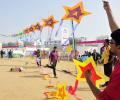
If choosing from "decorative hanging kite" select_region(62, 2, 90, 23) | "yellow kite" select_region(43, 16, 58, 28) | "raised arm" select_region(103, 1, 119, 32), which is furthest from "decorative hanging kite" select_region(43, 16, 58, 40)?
"raised arm" select_region(103, 1, 119, 32)

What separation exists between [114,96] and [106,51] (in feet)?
32.2

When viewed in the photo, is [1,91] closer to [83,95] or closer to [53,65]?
[83,95]

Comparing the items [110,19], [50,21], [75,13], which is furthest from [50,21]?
[110,19]

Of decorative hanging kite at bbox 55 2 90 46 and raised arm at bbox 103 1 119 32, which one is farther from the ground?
decorative hanging kite at bbox 55 2 90 46

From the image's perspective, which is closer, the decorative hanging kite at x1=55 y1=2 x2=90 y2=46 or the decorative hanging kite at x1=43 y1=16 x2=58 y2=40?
the decorative hanging kite at x1=55 y1=2 x2=90 y2=46

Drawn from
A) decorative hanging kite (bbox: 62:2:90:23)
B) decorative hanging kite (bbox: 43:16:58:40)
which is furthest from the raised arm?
decorative hanging kite (bbox: 43:16:58:40)

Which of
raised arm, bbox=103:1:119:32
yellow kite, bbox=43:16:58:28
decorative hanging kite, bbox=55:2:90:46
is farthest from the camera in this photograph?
yellow kite, bbox=43:16:58:28

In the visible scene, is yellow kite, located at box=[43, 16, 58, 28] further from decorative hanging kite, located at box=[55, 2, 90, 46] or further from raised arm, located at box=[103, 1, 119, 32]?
raised arm, located at box=[103, 1, 119, 32]

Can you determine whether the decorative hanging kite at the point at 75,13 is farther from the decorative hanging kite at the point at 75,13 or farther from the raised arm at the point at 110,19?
the raised arm at the point at 110,19

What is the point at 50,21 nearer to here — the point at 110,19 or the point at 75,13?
the point at 75,13

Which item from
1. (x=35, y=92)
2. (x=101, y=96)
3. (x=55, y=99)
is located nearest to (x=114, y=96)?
(x=101, y=96)

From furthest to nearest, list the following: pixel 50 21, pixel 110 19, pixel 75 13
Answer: pixel 50 21
pixel 75 13
pixel 110 19

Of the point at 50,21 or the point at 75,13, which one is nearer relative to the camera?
the point at 75,13

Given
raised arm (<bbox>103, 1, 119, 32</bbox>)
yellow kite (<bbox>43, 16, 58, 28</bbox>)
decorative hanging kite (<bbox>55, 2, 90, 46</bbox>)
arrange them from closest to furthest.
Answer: raised arm (<bbox>103, 1, 119, 32</bbox>) → decorative hanging kite (<bbox>55, 2, 90, 46</bbox>) → yellow kite (<bbox>43, 16, 58, 28</bbox>)
